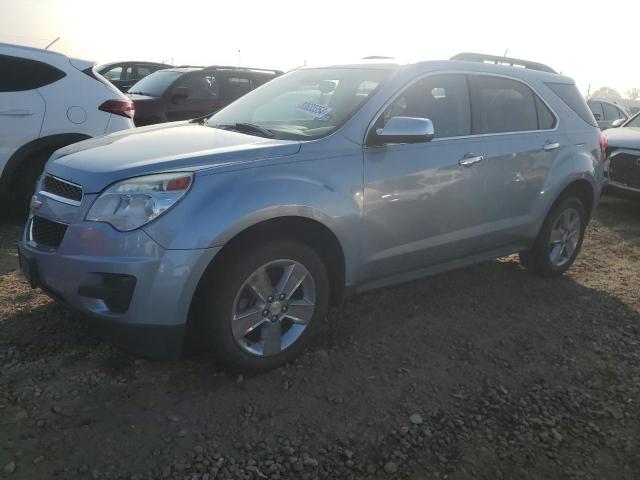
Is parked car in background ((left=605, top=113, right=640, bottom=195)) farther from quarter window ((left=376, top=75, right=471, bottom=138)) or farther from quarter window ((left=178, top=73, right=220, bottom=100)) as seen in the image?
quarter window ((left=178, top=73, right=220, bottom=100))

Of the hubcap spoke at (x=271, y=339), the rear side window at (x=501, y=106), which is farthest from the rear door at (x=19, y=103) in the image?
the rear side window at (x=501, y=106)

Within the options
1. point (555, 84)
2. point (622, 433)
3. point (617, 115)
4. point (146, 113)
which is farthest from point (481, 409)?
point (617, 115)

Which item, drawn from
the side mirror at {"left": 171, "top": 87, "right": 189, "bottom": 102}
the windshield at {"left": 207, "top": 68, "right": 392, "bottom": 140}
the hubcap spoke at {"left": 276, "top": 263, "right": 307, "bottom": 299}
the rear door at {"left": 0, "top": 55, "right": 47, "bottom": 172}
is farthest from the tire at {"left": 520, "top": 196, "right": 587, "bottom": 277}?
the side mirror at {"left": 171, "top": 87, "right": 189, "bottom": 102}

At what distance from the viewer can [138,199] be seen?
2.57m

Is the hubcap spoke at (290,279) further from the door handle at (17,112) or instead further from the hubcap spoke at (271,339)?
the door handle at (17,112)

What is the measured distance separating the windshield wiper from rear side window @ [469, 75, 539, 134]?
153cm

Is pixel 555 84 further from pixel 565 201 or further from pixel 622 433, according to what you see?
pixel 622 433

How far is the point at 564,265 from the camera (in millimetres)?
4855

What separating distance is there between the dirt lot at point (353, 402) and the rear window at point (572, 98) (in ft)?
6.07

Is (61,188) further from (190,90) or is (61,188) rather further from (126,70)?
(126,70)

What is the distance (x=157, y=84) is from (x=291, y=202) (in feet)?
23.7

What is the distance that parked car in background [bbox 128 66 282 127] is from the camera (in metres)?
8.63

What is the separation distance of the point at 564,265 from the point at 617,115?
10.9m

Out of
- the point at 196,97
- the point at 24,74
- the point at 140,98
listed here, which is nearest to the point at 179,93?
the point at 140,98
